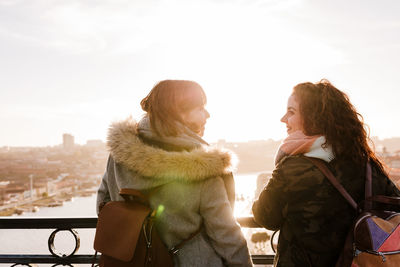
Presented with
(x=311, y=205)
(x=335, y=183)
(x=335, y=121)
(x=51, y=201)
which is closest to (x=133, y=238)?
(x=311, y=205)

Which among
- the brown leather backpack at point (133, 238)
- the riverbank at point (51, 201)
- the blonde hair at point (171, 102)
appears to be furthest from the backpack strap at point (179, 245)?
the riverbank at point (51, 201)

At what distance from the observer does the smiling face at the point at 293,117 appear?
5.25ft

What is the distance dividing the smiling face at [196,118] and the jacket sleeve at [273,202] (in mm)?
407

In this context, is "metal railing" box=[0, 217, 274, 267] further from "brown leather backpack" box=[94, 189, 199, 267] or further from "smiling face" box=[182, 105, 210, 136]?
"smiling face" box=[182, 105, 210, 136]

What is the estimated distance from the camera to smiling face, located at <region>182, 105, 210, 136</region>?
147 cm

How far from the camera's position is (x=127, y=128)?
4.86 ft

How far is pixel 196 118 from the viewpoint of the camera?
1480 millimetres

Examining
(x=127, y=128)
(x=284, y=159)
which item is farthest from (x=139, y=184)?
(x=284, y=159)

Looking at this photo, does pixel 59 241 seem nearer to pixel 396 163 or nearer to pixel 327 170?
pixel 327 170

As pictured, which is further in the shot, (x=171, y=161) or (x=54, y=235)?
(x=54, y=235)

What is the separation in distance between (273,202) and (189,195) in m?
0.39

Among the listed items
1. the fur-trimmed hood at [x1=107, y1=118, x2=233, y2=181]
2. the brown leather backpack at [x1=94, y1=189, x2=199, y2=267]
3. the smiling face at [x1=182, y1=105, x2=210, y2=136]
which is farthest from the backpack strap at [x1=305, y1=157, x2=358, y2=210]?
the brown leather backpack at [x1=94, y1=189, x2=199, y2=267]

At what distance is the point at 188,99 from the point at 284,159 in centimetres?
53

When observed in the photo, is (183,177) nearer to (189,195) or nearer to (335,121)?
(189,195)
